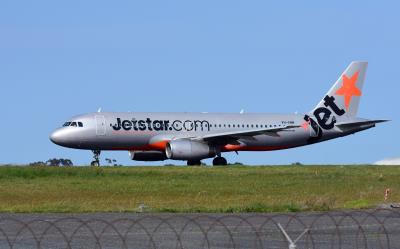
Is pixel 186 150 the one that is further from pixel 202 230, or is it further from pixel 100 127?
pixel 202 230

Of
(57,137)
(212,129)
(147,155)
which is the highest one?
(212,129)

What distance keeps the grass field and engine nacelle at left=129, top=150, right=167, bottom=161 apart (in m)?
10.3

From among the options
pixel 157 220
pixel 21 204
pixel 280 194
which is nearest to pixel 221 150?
pixel 280 194

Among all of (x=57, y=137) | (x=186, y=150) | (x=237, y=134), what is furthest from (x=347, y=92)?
(x=57, y=137)

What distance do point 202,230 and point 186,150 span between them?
137 ft

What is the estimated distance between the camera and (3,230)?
2405 cm

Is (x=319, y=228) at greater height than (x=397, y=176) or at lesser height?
lesser

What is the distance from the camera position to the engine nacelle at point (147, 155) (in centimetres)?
6744

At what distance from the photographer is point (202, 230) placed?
71.2ft

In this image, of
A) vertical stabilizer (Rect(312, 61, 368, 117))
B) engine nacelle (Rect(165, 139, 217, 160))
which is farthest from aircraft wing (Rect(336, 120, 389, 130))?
engine nacelle (Rect(165, 139, 217, 160))

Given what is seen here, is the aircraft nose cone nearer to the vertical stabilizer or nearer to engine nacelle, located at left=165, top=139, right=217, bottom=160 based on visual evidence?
engine nacelle, located at left=165, top=139, right=217, bottom=160

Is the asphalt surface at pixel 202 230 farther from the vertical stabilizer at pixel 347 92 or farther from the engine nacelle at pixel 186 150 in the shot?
the vertical stabilizer at pixel 347 92

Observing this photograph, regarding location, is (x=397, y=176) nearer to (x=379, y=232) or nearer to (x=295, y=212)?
(x=295, y=212)

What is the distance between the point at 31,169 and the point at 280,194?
15.7 metres
